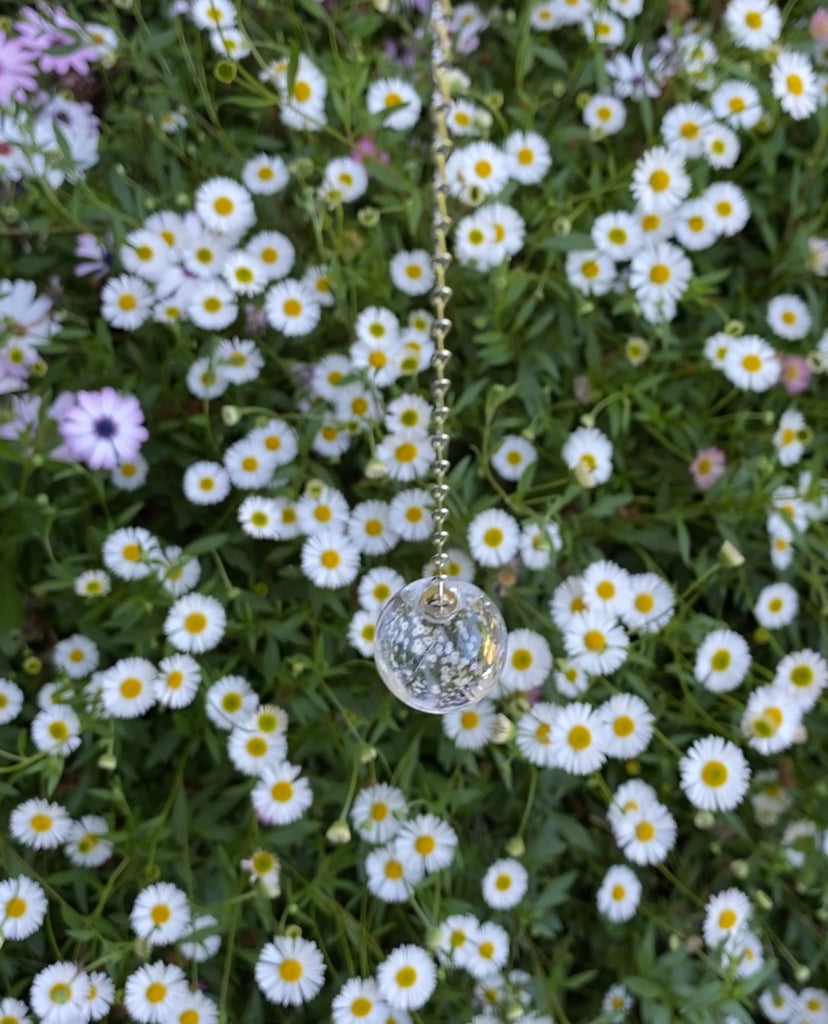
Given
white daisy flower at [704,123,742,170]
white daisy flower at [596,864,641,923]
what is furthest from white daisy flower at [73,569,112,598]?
white daisy flower at [704,123,742,170]

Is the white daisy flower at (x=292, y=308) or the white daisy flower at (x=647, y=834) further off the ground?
the white daisy flower at (x=292, y=308)

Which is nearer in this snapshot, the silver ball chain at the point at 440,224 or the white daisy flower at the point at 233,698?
the silver ball chain at the point at 440,224

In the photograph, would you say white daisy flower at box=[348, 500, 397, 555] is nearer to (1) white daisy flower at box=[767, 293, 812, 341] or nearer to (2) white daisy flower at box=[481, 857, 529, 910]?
(2) white daisy flower at box=[481, 857, 529, 910]

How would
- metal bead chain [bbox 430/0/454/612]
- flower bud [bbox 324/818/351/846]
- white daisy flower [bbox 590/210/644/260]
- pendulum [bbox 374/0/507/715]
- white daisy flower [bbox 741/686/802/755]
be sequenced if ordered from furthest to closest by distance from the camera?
white daisy flower [bbox 590/210/644/260] < white daisy flower [bbox 741/686/802/755] < flower bud [bbox 324/818/351/846] < pendulum [bbox 374/0/507/715] < metal bead chain [bbox 430/0/454/612]

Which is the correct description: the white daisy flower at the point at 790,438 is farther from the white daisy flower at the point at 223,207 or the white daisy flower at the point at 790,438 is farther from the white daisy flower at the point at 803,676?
the white daisy flower at the point at 223,207

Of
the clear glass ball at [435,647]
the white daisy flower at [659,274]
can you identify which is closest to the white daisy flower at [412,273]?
the white daisy flower at [659,274]

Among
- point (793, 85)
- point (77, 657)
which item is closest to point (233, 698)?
point (77, 657)
